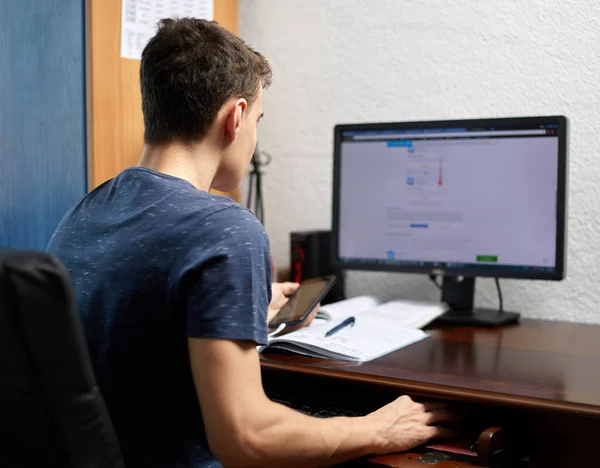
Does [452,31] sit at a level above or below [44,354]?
above

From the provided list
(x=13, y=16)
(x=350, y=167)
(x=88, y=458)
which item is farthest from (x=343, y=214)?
(x=88, y=458)

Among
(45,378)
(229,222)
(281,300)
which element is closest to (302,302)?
(281,300)

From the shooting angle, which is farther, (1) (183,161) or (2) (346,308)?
(2) (346,308)

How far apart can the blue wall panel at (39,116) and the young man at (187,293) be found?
523 mm

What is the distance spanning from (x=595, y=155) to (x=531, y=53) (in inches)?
12.0

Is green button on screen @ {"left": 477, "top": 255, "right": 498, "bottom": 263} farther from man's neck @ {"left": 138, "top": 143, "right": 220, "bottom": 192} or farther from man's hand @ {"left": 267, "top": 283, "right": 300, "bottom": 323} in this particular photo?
man's neck @ {"left": 138, "top": 143, "right": 220, "bottom": 192}

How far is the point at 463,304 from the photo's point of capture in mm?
1836

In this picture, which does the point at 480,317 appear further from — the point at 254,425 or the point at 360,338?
the point at 254,425

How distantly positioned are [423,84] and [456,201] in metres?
0.40

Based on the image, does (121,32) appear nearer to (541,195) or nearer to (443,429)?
(541,195)

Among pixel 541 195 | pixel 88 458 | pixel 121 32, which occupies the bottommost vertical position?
pixel 88 458

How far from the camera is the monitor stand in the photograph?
1775 mm

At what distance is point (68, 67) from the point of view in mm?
1676

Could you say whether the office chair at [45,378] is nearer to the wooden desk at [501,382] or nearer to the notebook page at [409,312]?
the wooden desk at [501,382]
